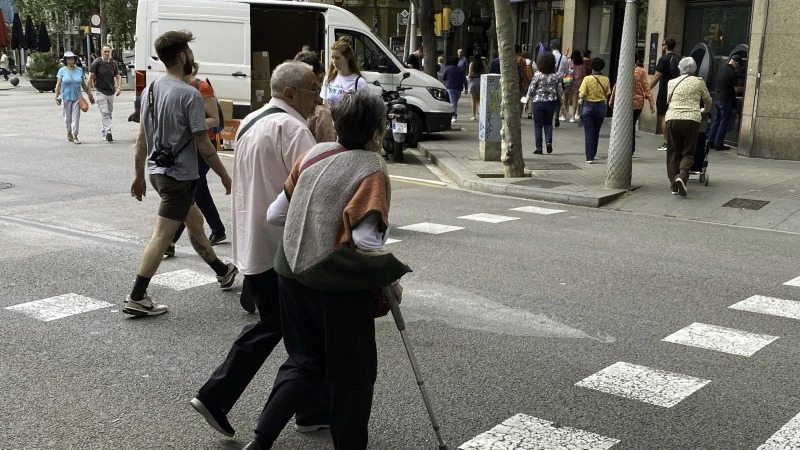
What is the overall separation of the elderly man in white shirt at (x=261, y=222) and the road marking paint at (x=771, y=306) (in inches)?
149

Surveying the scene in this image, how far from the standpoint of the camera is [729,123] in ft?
56.7

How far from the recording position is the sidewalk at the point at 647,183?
36.9 ft

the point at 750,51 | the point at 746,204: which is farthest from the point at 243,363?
the point at 750,51

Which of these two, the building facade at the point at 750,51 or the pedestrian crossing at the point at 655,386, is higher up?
the building facade at the point at 750,51

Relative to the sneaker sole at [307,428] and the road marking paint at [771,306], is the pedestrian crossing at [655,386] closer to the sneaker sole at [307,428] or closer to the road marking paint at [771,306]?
the road marking paint at [771,306]

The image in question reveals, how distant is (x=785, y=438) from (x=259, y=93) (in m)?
13.1

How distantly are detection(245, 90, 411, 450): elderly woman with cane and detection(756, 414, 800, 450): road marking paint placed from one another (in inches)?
78.7

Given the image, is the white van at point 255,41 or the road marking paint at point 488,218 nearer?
the road marking paint at point 488,218

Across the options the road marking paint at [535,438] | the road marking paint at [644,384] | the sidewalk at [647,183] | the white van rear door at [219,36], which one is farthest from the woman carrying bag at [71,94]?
the road marking paint at [535,438]

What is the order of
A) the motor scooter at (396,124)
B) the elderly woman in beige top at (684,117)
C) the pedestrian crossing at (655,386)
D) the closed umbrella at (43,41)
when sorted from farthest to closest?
the closed umbrella at (43,41), the motor scooter at (396,124), the elderly woman in beige top at (684,117), the pedestrian crossing at (655,386)

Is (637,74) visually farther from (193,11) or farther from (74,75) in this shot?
(74,75)

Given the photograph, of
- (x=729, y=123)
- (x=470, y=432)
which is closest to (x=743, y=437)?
(x=470, y=432)

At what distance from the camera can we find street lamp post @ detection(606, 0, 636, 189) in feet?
39.4

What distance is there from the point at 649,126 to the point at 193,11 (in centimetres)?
1001
